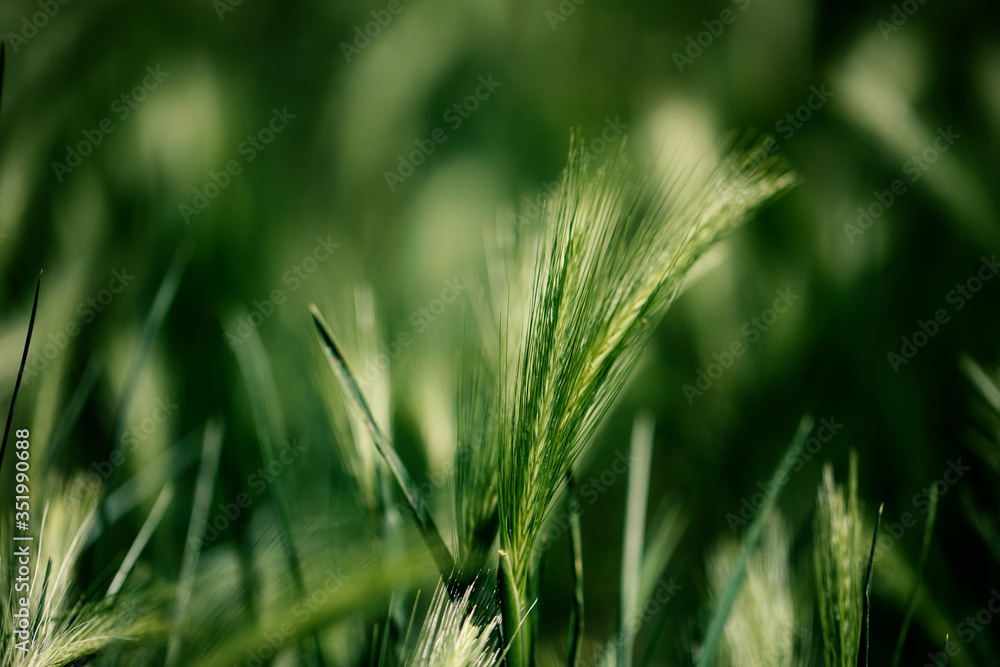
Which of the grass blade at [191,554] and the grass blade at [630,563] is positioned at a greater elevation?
the grass blade at [191,554]

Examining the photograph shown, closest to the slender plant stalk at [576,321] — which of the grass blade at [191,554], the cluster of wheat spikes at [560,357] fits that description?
the cluster of wheat spikes at [560,357]

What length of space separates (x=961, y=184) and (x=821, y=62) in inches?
6.3

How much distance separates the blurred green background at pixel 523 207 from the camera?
1.41 feet

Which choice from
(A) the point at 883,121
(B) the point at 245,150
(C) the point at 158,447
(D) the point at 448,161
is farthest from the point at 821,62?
(C) the point at 158,447

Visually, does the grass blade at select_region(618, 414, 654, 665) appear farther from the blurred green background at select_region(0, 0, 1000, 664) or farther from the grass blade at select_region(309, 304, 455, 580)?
the blurred green background at select_region(0, 0, 1000, 664)

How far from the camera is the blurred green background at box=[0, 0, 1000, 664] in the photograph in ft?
1.41

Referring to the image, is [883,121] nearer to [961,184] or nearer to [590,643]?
[961,184]

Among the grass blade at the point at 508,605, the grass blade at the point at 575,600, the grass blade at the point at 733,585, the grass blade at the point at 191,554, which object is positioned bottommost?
the grass blade at the point at 733,585

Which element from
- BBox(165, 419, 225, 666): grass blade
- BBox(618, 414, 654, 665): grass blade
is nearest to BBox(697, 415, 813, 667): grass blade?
BBox(618, 414, 654, 665): grass blade

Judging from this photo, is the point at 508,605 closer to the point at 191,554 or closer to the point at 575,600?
the point at 575,600

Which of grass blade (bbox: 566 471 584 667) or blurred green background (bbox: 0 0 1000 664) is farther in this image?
blurred green background (bbox: 0 0 1000 664)

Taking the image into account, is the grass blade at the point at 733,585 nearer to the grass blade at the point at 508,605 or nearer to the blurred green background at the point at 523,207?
the grass blade at the point at 508,605

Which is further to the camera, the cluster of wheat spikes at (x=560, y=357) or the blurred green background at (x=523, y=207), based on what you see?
the blurred green background at (x=523, y=207)

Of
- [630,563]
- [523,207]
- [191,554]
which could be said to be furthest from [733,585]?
[523,207]
